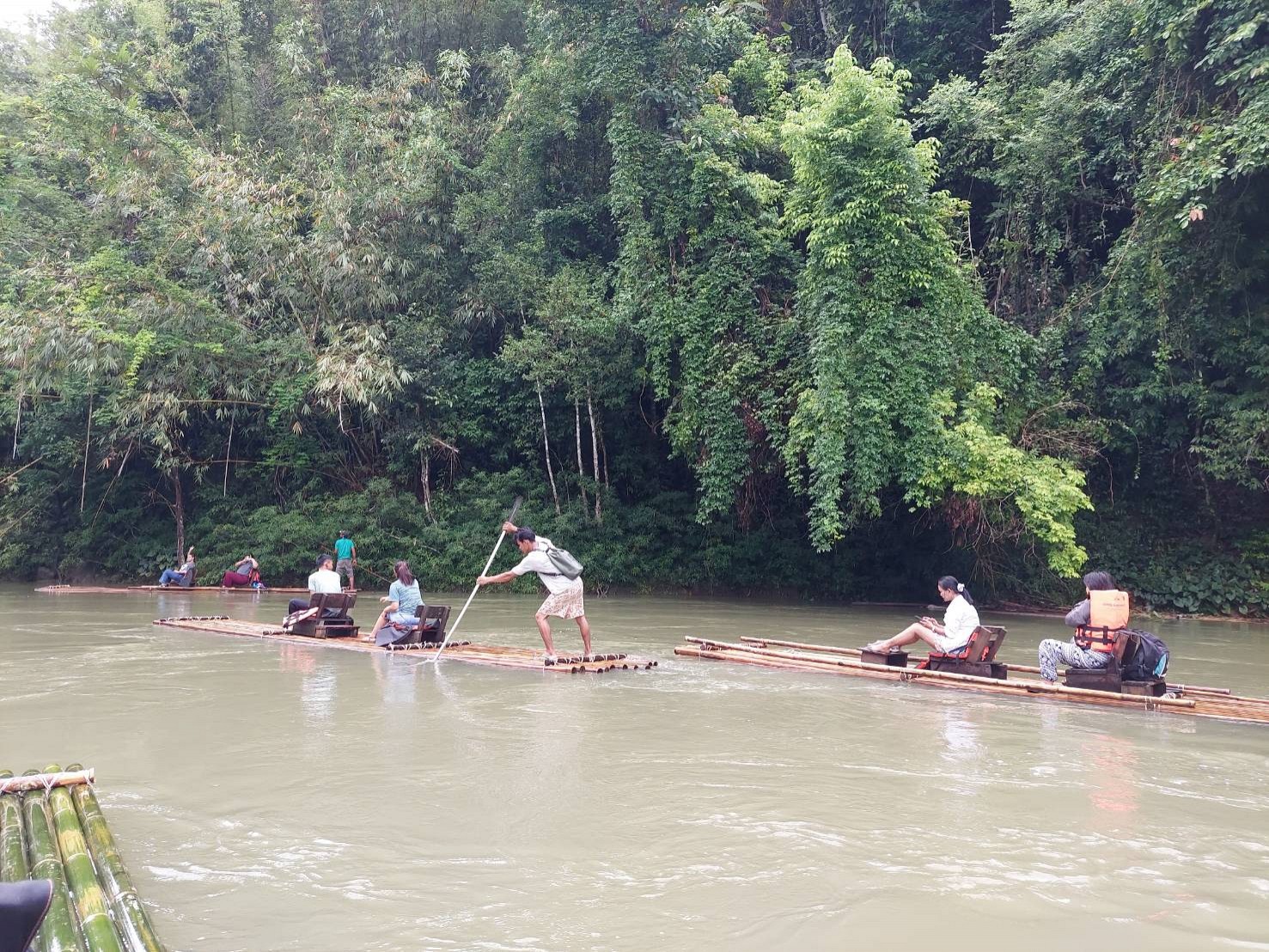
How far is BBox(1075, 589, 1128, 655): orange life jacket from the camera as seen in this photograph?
8445mm

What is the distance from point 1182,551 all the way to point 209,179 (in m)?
19.3

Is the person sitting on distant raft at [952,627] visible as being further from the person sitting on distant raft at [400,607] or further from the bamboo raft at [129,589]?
the bamboo raft at [129,589]

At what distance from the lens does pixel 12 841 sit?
415 centimetres

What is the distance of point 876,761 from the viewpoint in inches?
250

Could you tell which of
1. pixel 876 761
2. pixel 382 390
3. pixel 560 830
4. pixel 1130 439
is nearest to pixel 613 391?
pixel 382 390

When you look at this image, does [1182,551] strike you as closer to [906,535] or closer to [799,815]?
[906,535]

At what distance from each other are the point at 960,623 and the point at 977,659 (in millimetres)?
365

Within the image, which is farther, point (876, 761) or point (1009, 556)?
point (1009, 556)

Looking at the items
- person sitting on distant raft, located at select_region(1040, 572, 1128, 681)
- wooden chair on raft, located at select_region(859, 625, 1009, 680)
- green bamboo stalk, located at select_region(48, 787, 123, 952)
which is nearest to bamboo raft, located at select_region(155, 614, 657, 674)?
wooden chair on raft, located at select_region(859, 625, 1009, 680)

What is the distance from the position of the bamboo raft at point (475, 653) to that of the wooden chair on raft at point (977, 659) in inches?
104

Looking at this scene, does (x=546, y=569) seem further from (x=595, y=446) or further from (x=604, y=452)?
(x=604, y=452)

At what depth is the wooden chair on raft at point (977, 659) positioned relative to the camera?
30.0 ft

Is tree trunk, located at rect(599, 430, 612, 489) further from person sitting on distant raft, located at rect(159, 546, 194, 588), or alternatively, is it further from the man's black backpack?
the man's black backpack

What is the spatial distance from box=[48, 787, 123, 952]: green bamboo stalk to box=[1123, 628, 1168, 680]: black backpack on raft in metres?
7.51
